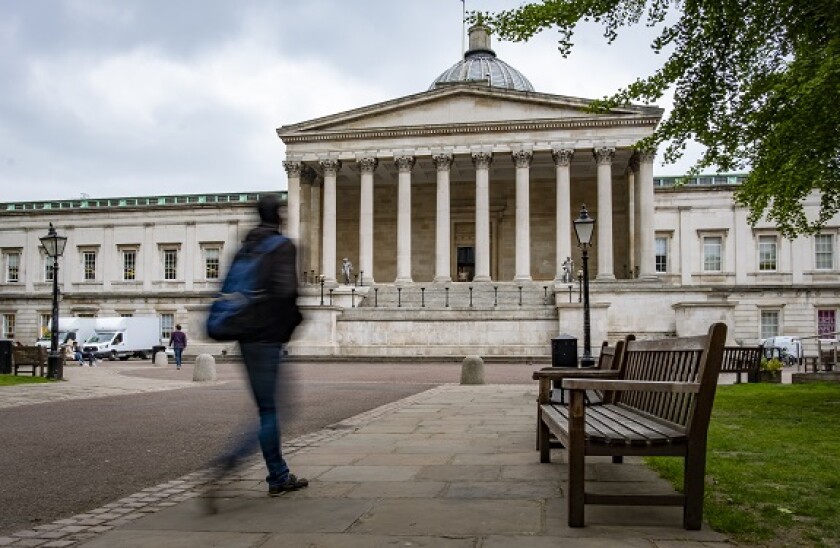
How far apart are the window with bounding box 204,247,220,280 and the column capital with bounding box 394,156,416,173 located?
19.5 meters

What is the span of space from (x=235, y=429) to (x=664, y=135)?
949 cm

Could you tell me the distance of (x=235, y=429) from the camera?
11.1m

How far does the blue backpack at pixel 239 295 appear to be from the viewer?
19.2ft

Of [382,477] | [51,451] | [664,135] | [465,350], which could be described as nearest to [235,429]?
[51,451]

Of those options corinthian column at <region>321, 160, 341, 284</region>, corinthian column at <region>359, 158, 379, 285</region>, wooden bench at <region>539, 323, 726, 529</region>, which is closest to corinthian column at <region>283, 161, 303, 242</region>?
corinthian column at <region>321, 160, 341, 284</region>

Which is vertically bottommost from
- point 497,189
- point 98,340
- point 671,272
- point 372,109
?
point 98,340

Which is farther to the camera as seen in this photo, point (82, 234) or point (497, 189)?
point (82, 234)

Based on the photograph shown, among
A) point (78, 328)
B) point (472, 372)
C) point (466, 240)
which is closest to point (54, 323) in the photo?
point (472, 372)

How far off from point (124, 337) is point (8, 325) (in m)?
20.9

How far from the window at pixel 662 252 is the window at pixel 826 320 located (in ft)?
33.9

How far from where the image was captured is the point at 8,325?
66.3 m

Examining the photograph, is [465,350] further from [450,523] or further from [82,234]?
[82,234]

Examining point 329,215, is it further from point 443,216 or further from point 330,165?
point 443,216

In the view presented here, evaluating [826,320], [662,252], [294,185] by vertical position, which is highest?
[294,185]
